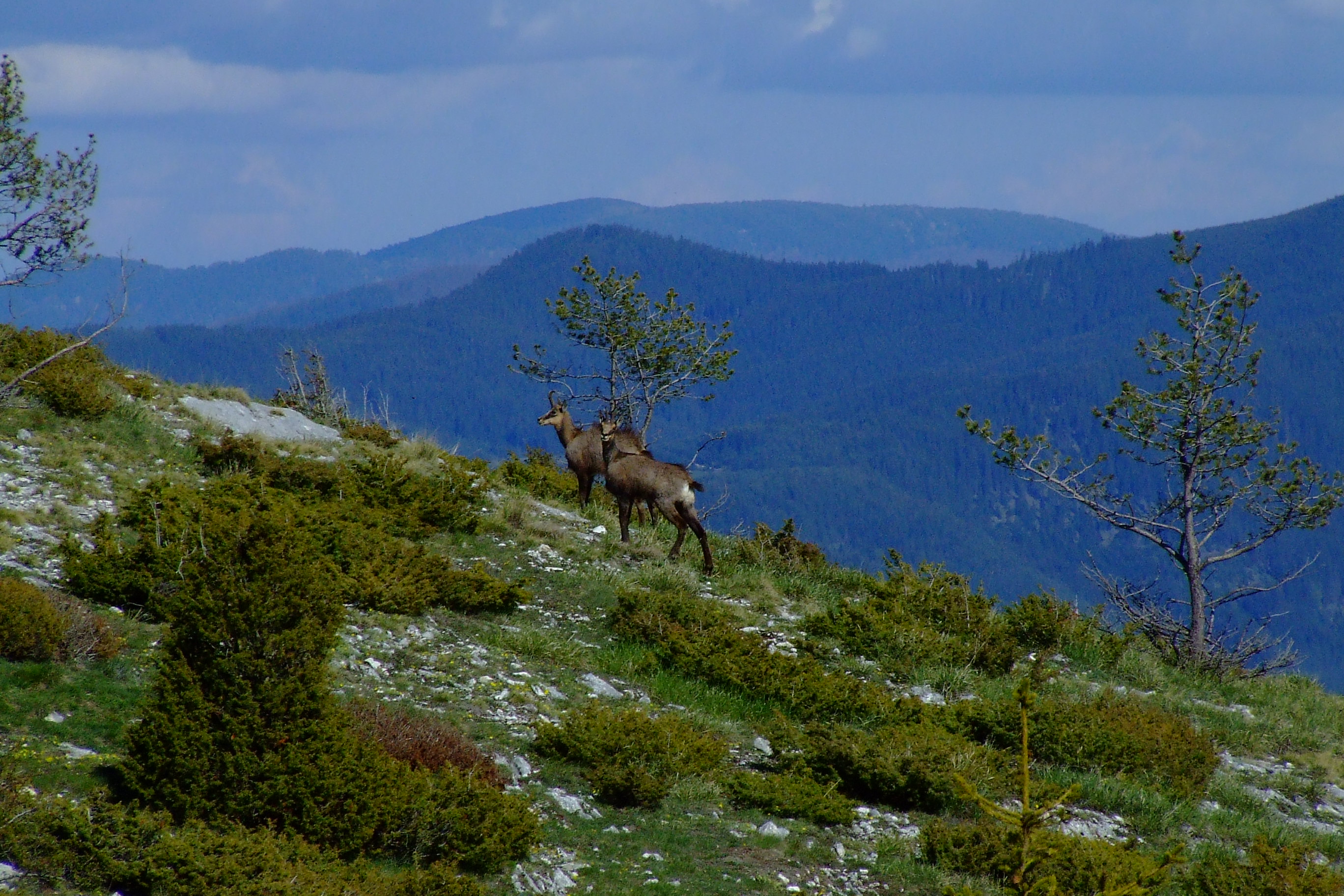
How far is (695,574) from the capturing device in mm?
15578

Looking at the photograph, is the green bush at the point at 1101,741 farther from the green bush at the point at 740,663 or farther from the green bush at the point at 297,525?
the green bush at the point at 297,525

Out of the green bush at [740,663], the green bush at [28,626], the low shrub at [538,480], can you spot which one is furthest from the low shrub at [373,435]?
the green bush at [28,626]

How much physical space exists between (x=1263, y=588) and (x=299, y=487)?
1505cm

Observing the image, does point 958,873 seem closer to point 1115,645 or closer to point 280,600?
point 280,600

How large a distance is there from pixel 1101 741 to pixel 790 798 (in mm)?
4150

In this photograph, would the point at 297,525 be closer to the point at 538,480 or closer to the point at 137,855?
the point at 137,855

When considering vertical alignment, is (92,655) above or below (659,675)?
above

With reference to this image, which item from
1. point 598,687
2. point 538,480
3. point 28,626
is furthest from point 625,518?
point 28,626

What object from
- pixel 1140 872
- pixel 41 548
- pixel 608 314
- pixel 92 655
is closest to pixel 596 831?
pixel 1140 872

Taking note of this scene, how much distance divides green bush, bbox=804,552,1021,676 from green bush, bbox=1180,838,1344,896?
18.0 feet

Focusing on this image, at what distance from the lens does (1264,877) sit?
7.84m

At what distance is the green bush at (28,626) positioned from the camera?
26.5ft

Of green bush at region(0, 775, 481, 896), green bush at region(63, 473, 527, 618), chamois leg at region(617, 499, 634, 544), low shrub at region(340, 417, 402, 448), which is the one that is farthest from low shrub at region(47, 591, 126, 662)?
low shrub at region(340, 417, 402, 448)

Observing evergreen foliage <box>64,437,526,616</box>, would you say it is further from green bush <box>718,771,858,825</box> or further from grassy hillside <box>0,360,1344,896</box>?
green bush <box>718,771,858,825</box>
